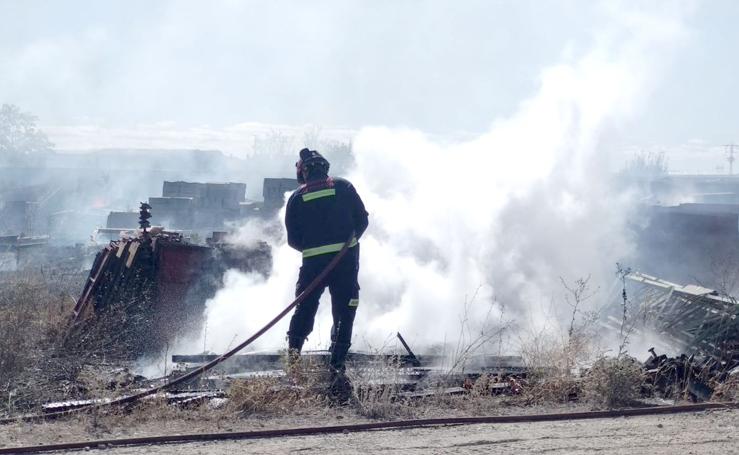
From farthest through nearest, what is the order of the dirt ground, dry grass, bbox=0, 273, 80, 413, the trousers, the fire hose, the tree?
the tree, the trousers, dry grass, bbox=0, 273, 80, 413, the fire hose, the dirt ground

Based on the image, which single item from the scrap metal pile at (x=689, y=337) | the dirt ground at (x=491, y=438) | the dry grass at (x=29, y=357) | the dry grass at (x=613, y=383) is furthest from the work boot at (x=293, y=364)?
the scrap metal pile at (x=689, y=337)

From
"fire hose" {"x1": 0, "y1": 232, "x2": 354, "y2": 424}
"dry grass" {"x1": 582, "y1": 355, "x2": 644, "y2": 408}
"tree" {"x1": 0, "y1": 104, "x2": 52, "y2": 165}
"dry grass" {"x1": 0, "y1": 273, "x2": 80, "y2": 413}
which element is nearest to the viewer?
"fire hose" {"x1": 0, "y1": 232, "x2": 354, "y2": 424}

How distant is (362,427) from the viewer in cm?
527

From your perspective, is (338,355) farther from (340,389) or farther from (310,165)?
(310,165)

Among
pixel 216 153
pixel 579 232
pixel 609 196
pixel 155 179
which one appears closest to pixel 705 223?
pixel 609 196

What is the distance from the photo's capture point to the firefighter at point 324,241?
6.75m

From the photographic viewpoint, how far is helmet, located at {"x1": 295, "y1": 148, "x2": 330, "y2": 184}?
22.9 ft

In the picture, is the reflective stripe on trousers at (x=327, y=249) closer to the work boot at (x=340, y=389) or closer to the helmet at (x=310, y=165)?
the helmet at (x=310, y=165)

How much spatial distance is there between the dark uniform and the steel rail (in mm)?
1505

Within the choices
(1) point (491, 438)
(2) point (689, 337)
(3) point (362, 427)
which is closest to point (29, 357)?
(3) point (362, 427)

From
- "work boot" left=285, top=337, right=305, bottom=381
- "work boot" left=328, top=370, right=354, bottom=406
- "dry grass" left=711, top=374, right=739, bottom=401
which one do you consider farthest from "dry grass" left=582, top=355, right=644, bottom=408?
"work boot" left=285, top=337, right=305, bottom=381

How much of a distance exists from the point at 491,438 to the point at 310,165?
316 cm

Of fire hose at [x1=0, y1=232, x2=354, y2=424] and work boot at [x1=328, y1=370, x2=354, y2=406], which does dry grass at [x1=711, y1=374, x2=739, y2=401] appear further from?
fire hose at [x1=0, y1=232, x2=354, y2=424]

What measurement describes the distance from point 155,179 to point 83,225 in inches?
789
